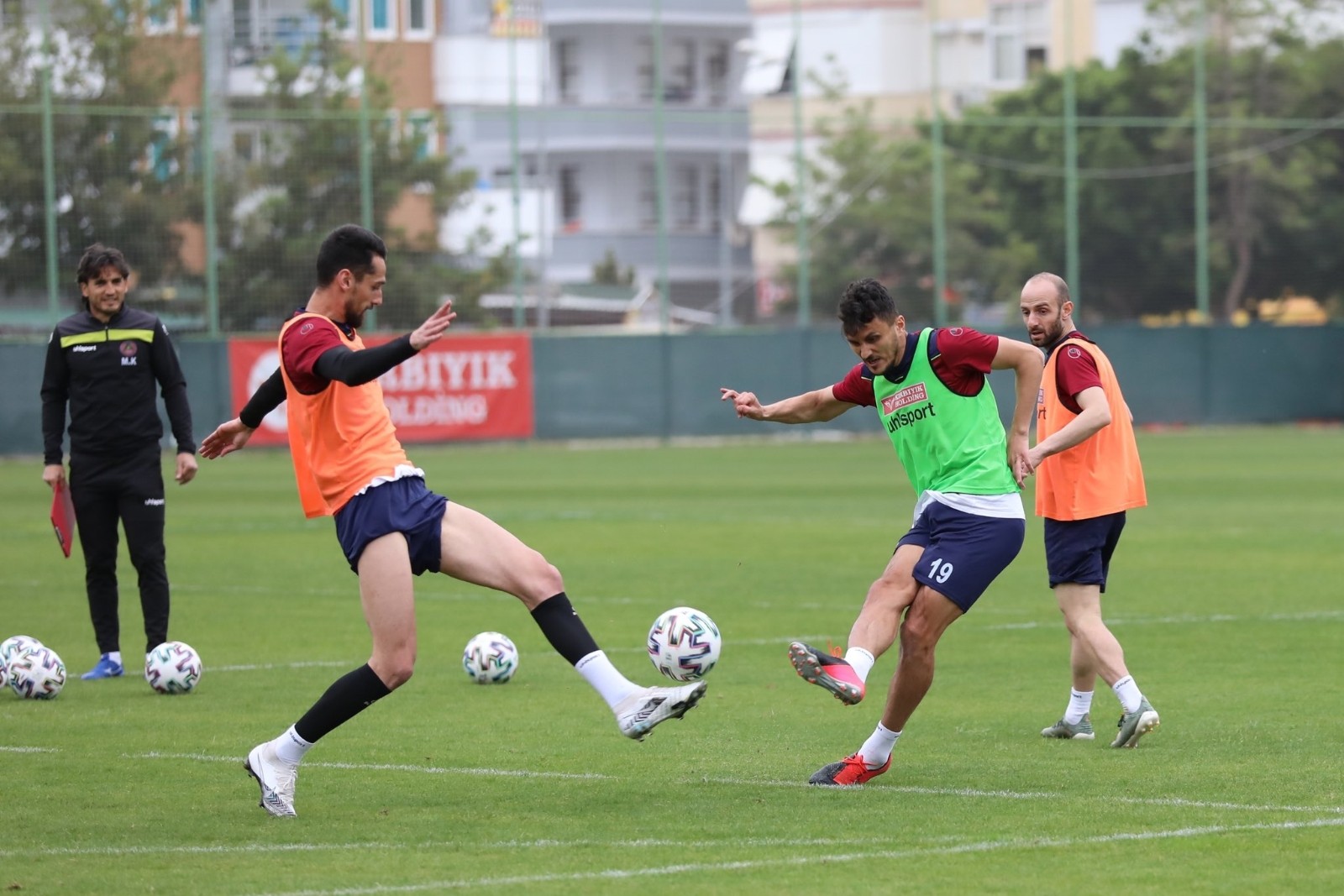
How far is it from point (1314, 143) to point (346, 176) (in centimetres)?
2045

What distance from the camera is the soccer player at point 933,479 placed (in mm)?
7875

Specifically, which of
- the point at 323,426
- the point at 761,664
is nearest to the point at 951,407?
the point at 323,426

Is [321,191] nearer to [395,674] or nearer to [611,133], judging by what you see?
[611,133]

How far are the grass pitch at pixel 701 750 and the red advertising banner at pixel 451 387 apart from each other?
Result: 56.1 feet

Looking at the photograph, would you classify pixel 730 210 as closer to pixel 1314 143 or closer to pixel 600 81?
pixel 600 81

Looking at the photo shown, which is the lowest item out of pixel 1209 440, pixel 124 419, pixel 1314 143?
pixel 1209 440

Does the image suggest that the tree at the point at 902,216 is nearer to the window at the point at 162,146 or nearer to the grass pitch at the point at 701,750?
the window at the point at 162,146

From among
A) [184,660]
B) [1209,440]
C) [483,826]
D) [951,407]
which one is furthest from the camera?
[1209,440]

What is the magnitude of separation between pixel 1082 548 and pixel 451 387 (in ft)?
92.5

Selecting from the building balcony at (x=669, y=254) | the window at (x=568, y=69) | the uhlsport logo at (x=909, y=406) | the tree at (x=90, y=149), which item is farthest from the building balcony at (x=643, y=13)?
the uhlsport logo at (x=909, y=406)

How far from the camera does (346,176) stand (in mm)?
37906

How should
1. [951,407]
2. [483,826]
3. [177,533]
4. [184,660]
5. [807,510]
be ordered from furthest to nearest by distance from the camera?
[807,510]
[177,533]
[184,660]
[951,407]
[483,826]

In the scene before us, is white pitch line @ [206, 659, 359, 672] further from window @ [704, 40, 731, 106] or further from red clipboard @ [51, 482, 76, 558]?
window @ [704, 40, 731, 106]

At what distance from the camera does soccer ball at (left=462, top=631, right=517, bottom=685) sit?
1116cm
